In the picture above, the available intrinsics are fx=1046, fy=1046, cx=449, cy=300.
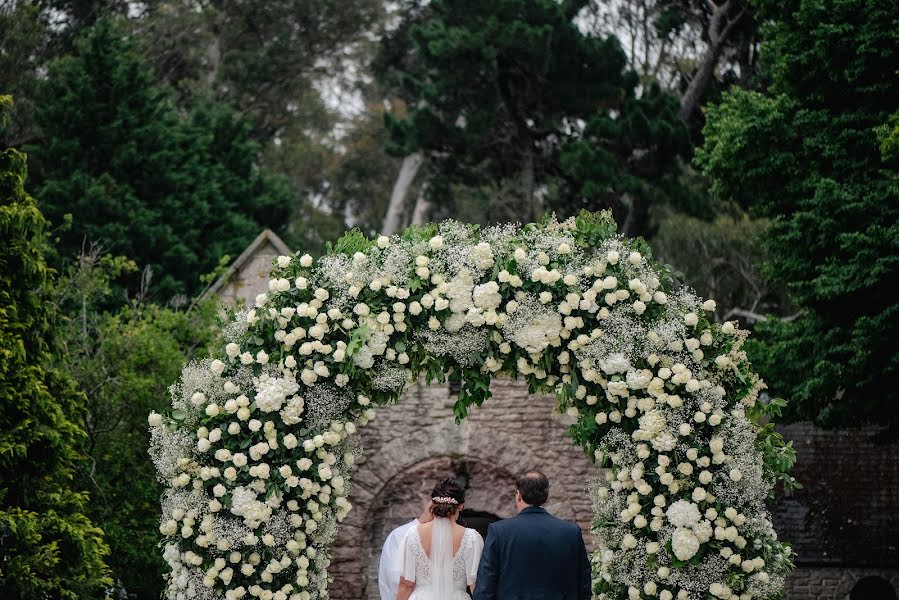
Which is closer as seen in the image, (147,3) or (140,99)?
(140,99)

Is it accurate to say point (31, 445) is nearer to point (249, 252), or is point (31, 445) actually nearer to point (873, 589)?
point (249, 252)

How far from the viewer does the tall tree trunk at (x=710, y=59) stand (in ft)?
67.7

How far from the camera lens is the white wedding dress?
22.7 feet

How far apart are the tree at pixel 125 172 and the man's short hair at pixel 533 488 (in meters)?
14.0

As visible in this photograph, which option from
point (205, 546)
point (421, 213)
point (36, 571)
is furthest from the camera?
point (421, 213)

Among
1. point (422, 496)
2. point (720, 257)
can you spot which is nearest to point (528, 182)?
point (720, 257)

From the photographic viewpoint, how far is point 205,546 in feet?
21.7

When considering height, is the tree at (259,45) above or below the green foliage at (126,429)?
above

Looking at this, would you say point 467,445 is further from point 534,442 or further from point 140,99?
point 140,99

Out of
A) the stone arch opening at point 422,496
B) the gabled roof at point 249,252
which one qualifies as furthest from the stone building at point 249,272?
the stone arch opening at point 422,496

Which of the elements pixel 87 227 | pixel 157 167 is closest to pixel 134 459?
pixel 87 227

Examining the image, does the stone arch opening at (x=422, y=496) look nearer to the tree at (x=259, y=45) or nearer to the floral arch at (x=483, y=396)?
the floral arch at (x=483, y=396)

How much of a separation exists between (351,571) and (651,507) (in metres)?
5.96

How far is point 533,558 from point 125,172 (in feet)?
52.4
